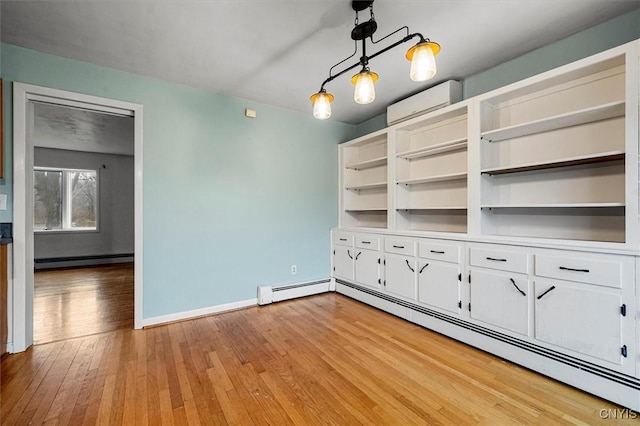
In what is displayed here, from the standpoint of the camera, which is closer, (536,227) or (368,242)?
(536,227)

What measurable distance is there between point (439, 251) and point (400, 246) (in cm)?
48

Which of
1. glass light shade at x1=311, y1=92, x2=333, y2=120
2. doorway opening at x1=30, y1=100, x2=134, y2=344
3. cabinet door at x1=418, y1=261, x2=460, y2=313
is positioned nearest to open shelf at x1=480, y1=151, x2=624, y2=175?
cabinet door at x1=418, y1=261, x2=460, y2=313

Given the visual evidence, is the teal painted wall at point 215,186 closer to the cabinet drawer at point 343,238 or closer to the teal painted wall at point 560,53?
the cabinet drawer at point 343,238

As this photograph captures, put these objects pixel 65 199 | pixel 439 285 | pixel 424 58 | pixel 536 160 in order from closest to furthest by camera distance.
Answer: pixel 424 58 → pixel 536 160 → pixel 439 285 → pixel 65 199

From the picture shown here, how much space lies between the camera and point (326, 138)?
411cm

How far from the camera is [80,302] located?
3.61 metres

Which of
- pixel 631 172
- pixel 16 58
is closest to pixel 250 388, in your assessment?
pixel 631 172

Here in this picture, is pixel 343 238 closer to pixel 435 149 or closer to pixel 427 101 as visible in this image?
pixel 435 149

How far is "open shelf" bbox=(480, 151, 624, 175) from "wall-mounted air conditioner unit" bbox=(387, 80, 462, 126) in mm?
907

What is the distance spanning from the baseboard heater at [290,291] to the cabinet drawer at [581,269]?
8.38 feet

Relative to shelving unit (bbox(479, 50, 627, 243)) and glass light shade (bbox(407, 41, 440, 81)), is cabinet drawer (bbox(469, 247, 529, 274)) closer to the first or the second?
shelving unit (bbox(479, 50, 627, 243))

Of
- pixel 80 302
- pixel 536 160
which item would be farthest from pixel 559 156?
pixel 80 302

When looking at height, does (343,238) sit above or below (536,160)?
below

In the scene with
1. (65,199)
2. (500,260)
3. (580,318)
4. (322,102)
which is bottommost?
(580,318)
